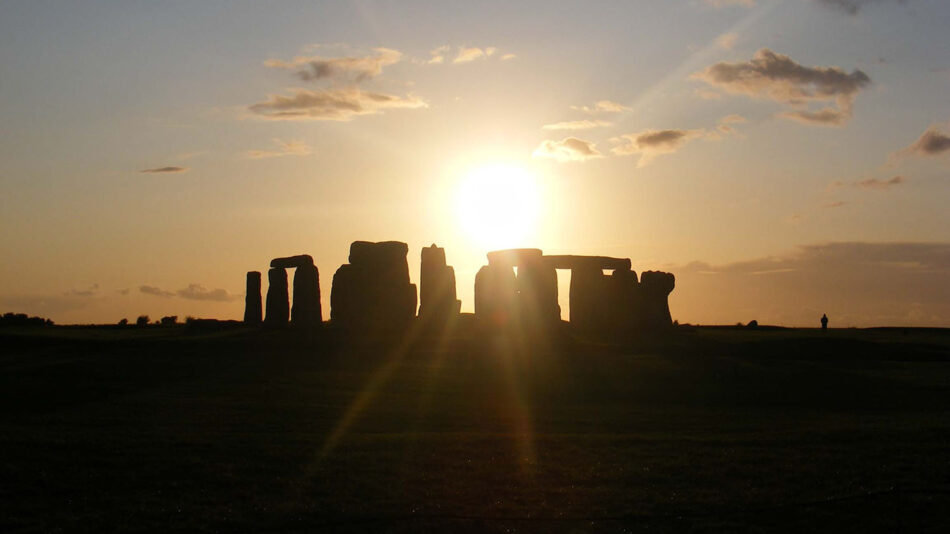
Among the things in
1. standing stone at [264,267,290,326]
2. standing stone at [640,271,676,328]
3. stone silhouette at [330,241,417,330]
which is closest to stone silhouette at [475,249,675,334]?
standing stone at [640,271,676,328]

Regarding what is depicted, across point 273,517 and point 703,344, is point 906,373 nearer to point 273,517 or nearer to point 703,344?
point 703,344

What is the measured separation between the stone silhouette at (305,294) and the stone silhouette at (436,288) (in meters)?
5.48

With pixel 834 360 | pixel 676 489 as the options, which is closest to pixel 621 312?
pixel 834 360

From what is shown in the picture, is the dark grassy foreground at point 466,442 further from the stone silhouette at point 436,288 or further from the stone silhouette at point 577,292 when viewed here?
the stone silhouette at point 436,288

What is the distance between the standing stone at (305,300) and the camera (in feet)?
168

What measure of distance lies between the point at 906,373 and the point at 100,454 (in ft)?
91.1

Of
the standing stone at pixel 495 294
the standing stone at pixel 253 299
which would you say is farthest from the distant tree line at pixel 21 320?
the standing stone at pixel 495 294

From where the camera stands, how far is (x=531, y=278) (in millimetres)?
51781

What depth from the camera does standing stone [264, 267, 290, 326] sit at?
2035 inches

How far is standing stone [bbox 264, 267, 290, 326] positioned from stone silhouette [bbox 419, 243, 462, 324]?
7.07m

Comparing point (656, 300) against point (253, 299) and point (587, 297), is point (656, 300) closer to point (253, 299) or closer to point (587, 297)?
point (587, 297)

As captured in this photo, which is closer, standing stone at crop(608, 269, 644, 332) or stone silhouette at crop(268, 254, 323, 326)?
stone silhouette at crop(268, 254, 323, 326)

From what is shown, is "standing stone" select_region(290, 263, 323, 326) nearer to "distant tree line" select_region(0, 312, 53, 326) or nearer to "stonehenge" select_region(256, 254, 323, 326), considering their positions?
"stonehenge" select_region(256, 254, 323, 326)

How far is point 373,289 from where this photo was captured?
49.8 metres
